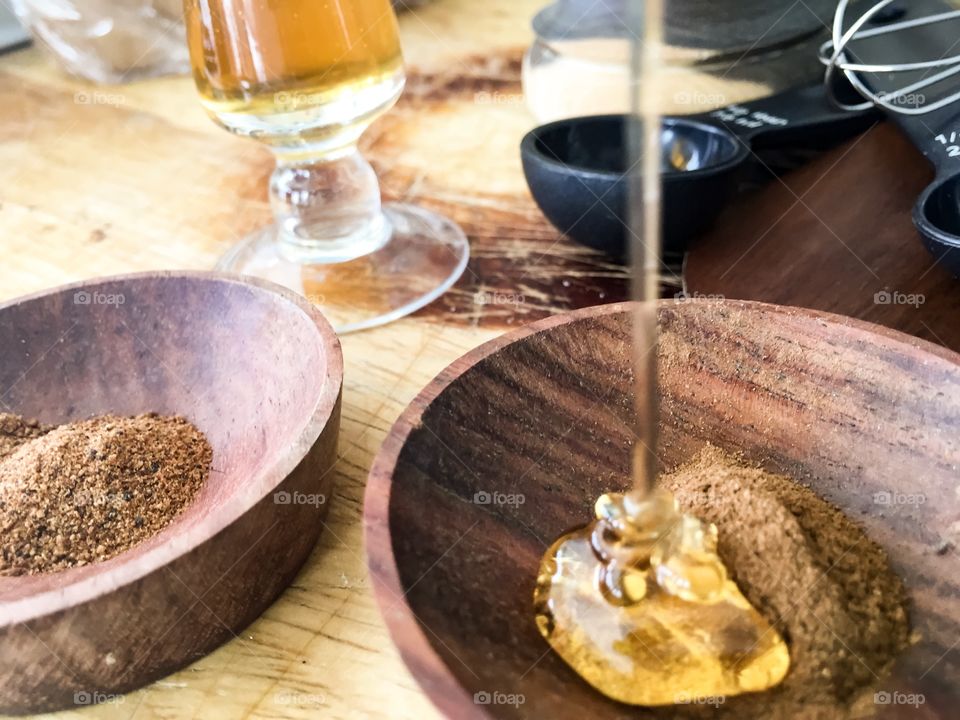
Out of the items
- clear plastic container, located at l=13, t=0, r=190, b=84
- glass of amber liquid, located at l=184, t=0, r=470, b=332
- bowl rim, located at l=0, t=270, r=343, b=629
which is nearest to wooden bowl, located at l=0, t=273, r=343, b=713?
bowl rim, located at l=0, t=270, r=343, b=629

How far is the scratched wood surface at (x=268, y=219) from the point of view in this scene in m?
0.30

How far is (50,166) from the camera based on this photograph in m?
0.71

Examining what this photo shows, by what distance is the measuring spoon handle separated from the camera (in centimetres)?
53

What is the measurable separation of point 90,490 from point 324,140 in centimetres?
25

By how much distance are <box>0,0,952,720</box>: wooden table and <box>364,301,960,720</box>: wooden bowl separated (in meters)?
0.02

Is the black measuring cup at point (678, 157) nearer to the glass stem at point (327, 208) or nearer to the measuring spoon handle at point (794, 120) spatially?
the measuring spoon handle at point (794, 120)

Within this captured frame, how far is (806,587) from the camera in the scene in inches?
10.8

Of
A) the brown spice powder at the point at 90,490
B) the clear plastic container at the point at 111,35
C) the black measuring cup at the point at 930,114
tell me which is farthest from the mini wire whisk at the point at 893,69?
the clear plastic container at the point at 111,35

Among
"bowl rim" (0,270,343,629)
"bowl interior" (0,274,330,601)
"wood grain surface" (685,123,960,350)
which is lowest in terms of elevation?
"wood grain surface" (685,123,960,350)

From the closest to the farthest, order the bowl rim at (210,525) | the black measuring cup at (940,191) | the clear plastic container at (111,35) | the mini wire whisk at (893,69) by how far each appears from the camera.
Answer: the bowl rim at (210,525) < the black measuring cup at (940,191) < the mini wire whisk at (893,69) < the clear plastic container at (111,35)

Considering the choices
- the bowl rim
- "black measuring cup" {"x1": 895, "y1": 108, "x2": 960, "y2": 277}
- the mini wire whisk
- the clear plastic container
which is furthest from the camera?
the clear plastic container

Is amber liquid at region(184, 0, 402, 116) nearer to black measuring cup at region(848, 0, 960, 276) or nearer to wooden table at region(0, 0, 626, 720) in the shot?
wooden table at region(0, 0, 626, 720)

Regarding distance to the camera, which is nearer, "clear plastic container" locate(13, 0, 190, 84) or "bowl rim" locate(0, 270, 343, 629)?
"bowl rim" locate(0, 270, 343, 629)

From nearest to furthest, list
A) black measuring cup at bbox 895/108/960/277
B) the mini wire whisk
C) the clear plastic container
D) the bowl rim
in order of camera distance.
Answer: the bowl rim, black measuring cup at bbox 895/108/960/277, the mini wire whisk, the clear plastic container
